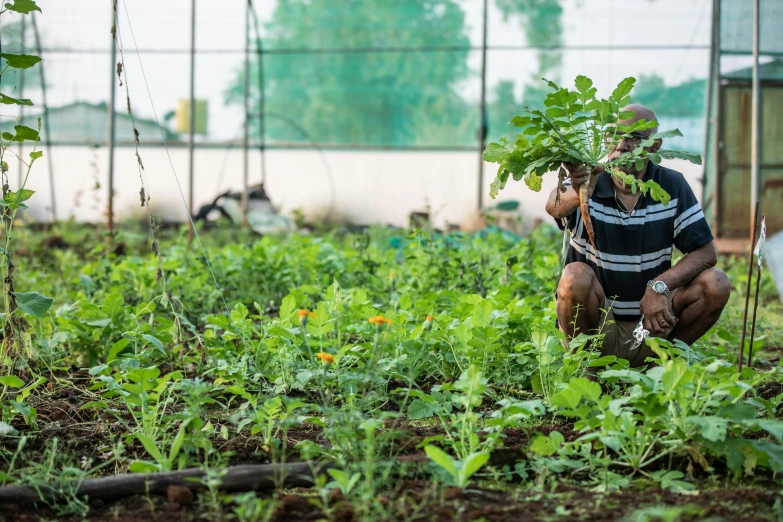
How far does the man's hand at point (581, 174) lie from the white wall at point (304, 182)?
7626mm

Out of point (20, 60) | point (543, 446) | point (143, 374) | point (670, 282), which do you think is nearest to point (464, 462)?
point (543, 446)

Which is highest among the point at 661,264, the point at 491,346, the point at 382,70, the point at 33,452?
the point at 382,70

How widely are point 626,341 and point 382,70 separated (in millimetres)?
8351

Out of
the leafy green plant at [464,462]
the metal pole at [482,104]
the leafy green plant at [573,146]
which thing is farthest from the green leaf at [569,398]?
the metal pole at [482,104]

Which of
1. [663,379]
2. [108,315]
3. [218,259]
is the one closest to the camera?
[663,379]

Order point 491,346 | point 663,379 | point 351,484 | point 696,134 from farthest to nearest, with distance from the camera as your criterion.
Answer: point 696,134 < point 491,346 < point 663,379 < point 351,484

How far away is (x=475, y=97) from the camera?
37.3ft

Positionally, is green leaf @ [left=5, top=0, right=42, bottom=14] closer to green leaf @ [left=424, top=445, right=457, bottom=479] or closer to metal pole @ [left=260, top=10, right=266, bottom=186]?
green leaf @ [left=424, top=445, right=457, bottom=479]

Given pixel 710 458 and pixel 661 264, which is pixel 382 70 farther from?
pixel 710 458

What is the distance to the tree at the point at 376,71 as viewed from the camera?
37.0 feet

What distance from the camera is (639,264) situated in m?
3.51

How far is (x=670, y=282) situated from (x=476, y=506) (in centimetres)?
158

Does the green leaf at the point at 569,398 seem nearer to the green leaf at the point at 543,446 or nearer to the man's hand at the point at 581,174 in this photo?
the green leaf at the point at 543,446

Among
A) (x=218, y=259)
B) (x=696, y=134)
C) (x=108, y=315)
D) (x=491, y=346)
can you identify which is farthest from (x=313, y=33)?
(x=491, y=346)
